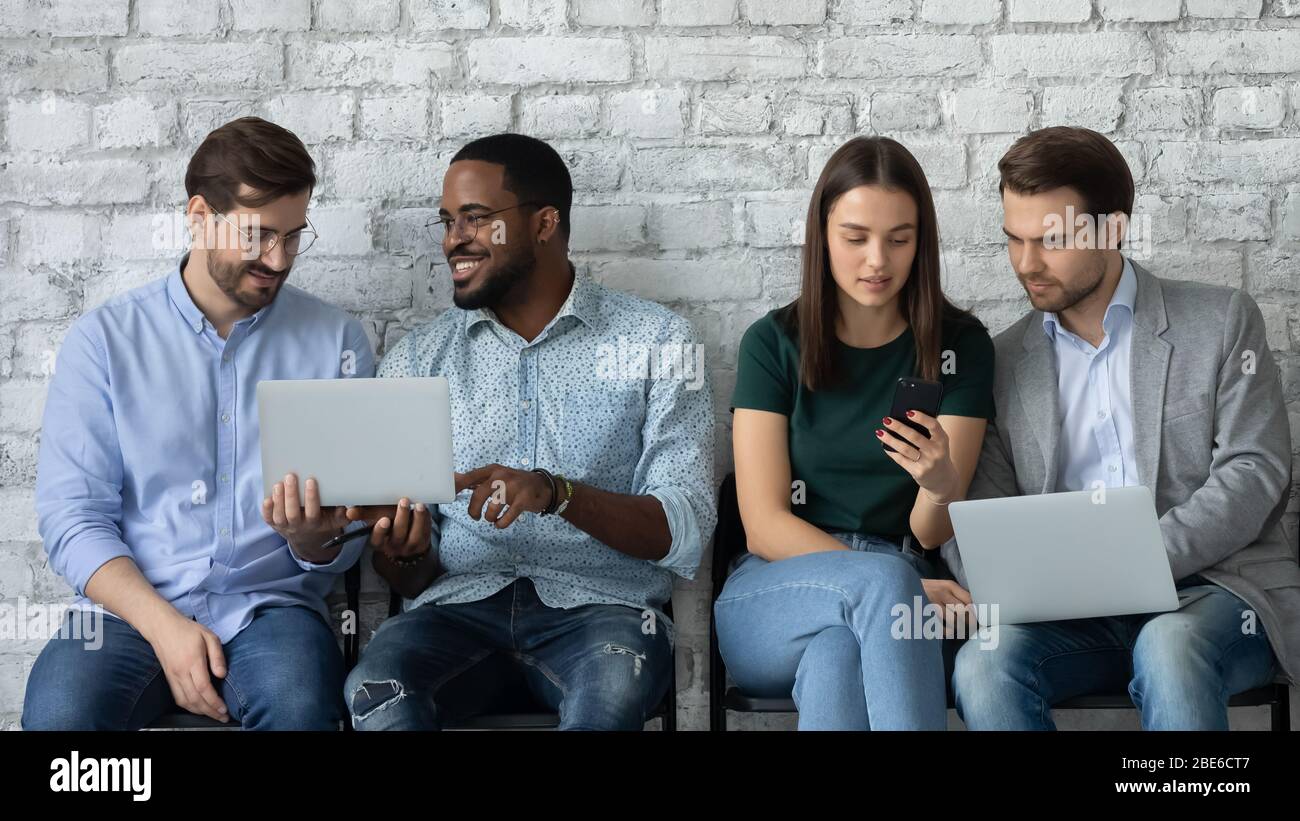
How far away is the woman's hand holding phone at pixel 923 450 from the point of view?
2.19m

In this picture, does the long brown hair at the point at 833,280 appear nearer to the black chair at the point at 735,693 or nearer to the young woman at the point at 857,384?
the young woman at the point at 857,384

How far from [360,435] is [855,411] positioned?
2.98 feet

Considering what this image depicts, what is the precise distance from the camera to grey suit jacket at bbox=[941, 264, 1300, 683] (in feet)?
7.47

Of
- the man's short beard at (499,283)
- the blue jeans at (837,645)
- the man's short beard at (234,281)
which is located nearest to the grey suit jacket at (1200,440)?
the blue jeans at (837,645)

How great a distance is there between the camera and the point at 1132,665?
2.24 meters

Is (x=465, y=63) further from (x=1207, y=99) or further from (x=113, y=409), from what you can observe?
(x=1207, y=99)

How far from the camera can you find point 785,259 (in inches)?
108

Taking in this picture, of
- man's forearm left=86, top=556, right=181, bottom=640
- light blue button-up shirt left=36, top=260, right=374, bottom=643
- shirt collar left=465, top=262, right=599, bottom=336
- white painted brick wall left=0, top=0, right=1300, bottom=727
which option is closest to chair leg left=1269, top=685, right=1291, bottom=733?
white painted brick wall left=0, top=0, right=1300, bottom=727

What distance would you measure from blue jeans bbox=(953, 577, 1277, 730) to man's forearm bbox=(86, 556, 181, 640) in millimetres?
1354

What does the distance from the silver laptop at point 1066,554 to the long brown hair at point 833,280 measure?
1.35 feet

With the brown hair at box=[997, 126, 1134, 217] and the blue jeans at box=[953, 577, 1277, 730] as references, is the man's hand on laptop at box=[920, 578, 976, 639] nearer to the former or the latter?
the blue jeans at box=[953, 577, 1277, 730]

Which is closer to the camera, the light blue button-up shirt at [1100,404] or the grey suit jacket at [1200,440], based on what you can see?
the grey suit jacket at [1200,440]
